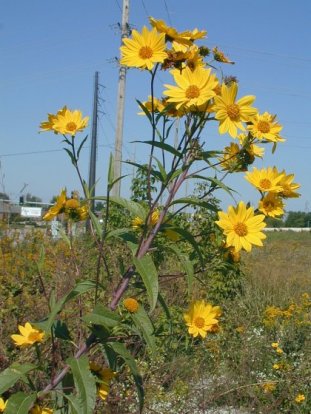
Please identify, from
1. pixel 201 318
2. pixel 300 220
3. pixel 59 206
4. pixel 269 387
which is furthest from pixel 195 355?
pixel 300 220

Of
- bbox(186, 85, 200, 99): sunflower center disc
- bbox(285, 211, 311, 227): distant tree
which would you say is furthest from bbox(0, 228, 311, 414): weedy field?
bbox(285, 211, 311, 227): distant tree

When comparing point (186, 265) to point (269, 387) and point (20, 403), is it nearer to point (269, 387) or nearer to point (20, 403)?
point (20, 403)

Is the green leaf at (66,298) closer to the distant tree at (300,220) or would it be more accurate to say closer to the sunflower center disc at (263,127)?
the sunflower center disc at (263,127)

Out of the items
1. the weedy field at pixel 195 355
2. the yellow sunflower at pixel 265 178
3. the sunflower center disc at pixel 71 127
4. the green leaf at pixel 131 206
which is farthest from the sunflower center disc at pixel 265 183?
the weedy field at pixel 195 355

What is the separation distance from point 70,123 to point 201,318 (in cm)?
79

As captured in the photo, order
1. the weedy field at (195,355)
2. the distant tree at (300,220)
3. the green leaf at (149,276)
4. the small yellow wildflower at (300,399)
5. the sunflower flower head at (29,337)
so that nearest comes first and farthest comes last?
the green leaf at (149,276), the sunflower flower head at (29,337), the weedy field at (195,355), the small yellow wildflower at (300,399), the distant tree at (300,220)

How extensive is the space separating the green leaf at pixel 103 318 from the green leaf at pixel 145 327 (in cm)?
9

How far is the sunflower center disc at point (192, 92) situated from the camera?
1.58m

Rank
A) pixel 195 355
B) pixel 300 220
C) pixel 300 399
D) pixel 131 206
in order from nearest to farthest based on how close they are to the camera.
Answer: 1. pixel 131 206
2. pixel 300 399
3. pixel 195 355
4. pixel 300 220

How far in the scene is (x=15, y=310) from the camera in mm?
3691

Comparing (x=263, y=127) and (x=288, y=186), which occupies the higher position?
(x=263, y=127)

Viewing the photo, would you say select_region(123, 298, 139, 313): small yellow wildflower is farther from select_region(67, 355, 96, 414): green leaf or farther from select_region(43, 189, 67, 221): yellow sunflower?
select_region(43, 189, 67, 221): yellow sunflower

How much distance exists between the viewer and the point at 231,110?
1608mm

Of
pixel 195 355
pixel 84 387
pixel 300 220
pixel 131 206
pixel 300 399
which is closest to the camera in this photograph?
pixel 84 387
